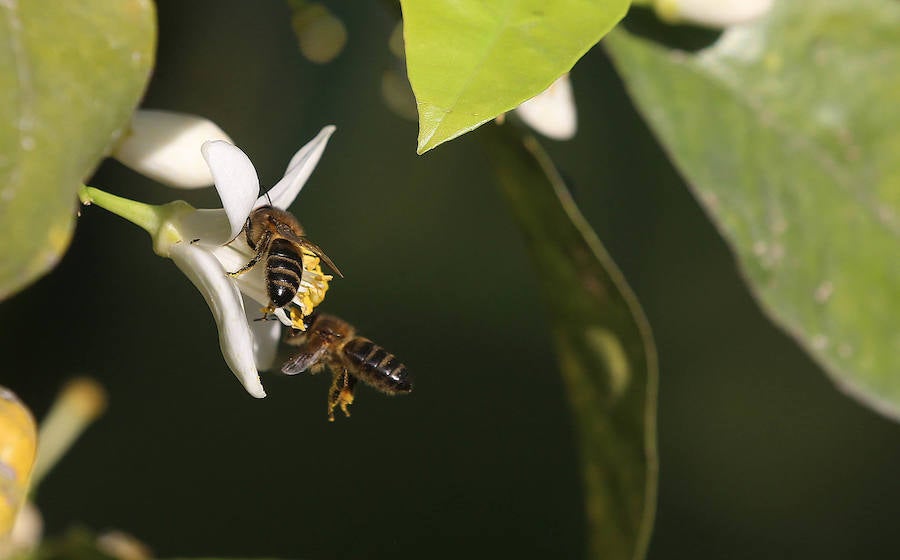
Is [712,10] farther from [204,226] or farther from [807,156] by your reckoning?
[204,226]

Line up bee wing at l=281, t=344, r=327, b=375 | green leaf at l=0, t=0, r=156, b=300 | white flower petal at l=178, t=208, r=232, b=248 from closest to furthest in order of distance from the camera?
green leaf at l=0, t=0, r=156, b=300
white flower petal at l=178, t=208, r=232, b=248
bee wing at l=281, t=344, r=327, b=375

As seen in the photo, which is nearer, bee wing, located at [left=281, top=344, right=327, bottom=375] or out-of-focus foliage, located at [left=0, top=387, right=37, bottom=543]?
out-of-focus foliage, located at [left=0, top=387, right=37, bottom=543]

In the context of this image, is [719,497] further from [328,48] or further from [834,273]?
[328,48]

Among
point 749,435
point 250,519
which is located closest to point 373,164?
point 250,519

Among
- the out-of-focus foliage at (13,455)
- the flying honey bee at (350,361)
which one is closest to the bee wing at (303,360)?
the flying honey bee at (350,361)

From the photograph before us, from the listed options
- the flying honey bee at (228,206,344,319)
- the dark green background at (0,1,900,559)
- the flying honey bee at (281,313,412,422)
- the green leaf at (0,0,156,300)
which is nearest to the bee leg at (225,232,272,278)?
the flying honey bee at (228,206,344,319)

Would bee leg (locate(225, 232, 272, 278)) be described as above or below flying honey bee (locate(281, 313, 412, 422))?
above

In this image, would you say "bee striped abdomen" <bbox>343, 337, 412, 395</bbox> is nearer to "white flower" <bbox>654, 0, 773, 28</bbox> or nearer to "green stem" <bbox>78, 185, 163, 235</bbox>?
"green stem" <bbox>78, 185, 163, 235</bbox>
